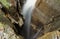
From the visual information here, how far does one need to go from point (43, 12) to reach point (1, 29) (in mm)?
1858

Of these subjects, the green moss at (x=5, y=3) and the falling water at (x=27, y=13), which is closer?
the green moss at (x=5, y=3)

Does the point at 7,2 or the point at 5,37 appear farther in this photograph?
the point at 7,2

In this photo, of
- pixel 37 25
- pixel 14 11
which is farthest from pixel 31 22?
pixel 14 11

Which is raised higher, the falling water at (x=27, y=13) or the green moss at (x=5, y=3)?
the green moss at (x=5, y=3)

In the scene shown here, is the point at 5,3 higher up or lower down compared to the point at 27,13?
higher up

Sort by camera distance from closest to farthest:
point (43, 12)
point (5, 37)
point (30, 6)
Result: point (5, 37)
point (43, 12)
point (30, 6)

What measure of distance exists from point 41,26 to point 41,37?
2.65 feet

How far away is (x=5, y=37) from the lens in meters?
6.82

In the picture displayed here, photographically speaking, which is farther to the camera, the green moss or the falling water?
the falling water

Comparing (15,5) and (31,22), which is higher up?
(15,5)

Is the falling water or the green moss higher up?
the green moss

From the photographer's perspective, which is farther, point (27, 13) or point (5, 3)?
point (27, 13)

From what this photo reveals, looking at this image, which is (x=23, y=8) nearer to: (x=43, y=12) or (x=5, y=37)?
(x=43, y=12)

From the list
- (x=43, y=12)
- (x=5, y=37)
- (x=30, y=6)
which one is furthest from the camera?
(x=30, y=6)
